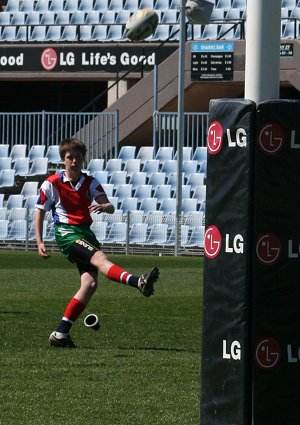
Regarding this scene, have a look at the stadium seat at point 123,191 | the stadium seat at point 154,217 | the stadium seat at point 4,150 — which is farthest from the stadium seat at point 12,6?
the stadium seat at point 154,217

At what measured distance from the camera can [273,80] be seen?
5.51 m

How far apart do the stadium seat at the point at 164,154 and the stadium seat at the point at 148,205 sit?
5.43ft

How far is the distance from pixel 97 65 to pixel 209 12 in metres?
6.92

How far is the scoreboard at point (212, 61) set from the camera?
1259 inches

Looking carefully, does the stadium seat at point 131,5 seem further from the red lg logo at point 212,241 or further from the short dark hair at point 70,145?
the red lg logo at point 212,241

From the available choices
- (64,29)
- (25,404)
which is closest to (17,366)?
(25,404)

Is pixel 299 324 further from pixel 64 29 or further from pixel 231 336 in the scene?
pixel 64 29

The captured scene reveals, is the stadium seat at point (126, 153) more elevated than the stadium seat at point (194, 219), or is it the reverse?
the stadium seat at point (126, 153)

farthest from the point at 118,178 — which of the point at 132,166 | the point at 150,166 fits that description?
the point at 150,166

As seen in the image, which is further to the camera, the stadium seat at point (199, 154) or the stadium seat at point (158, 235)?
the stadium seat at point (199, 154)

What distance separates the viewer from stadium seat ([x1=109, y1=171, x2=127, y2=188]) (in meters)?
30.9

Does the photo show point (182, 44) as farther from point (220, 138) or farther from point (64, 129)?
Result: point (220, 138)

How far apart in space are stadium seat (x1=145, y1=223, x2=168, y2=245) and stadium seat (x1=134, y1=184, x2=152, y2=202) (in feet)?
5.74

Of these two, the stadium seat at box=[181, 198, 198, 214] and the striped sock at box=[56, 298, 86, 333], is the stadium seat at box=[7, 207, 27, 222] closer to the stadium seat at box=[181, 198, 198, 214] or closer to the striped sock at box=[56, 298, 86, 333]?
the stadium seat at box=[181, 198, 198, 214]
